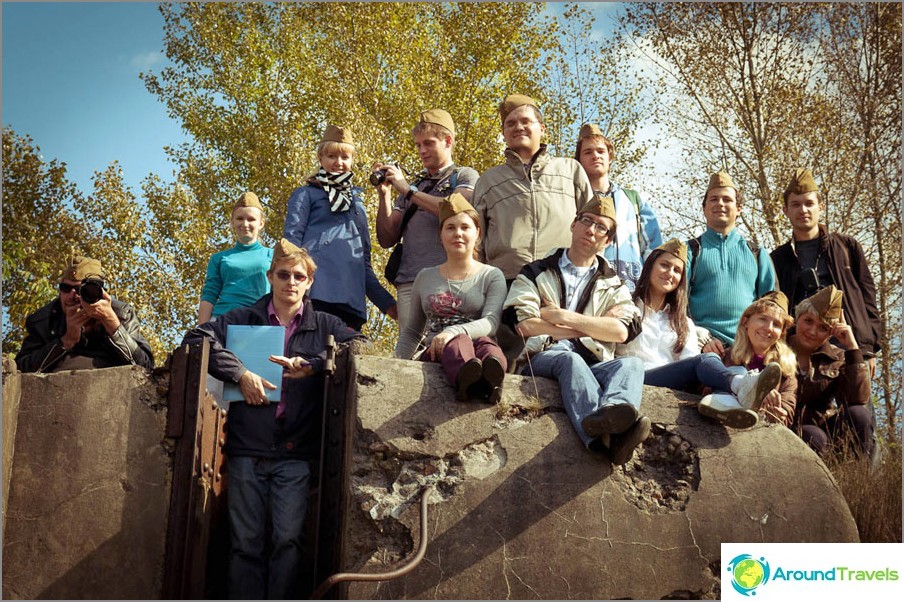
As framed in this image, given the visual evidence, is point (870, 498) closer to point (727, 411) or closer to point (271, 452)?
point (727, 411)

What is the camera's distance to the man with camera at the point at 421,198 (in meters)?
6.67

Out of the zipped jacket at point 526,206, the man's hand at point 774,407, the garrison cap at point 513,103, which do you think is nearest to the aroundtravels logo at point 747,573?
the man's hand at point 774,407

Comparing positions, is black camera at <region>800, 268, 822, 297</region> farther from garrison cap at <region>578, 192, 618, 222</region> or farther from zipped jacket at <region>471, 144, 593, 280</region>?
garrison cap at <region>578, 192, 618, 222</region>

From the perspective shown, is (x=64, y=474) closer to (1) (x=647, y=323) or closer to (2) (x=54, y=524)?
(2) (x=54, y=524)

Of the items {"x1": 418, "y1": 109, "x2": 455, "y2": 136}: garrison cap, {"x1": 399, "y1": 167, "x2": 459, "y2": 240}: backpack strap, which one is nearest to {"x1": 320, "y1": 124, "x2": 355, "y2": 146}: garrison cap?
{"x1": 418, "y1": 109, "x2": 455, "y2": 136}: garrison cap

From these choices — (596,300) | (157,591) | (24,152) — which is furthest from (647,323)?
(24,152)

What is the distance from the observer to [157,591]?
469 cm

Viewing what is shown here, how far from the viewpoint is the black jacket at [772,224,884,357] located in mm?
6734

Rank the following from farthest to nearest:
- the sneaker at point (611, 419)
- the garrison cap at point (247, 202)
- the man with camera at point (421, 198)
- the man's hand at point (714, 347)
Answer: the garrison cap at point (247, 202) < the man with camera at point (421, 198) < the man's hand at point (714, 347) < the sneaker at point (611, 419)

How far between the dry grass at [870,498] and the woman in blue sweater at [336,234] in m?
3.09

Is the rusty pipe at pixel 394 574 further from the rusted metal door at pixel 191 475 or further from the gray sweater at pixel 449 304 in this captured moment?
the gray sweater at pixel 449 304

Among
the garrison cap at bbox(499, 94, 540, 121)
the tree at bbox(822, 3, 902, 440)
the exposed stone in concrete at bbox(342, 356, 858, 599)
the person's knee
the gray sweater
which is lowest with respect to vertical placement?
the exposed stone in concrete at bbox(342, 356, 858, 599)

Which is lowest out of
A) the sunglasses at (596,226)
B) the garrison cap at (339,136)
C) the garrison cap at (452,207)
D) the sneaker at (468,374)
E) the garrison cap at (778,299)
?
the sneaker at (468,374)

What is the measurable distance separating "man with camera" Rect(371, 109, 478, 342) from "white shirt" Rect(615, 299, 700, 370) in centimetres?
152
